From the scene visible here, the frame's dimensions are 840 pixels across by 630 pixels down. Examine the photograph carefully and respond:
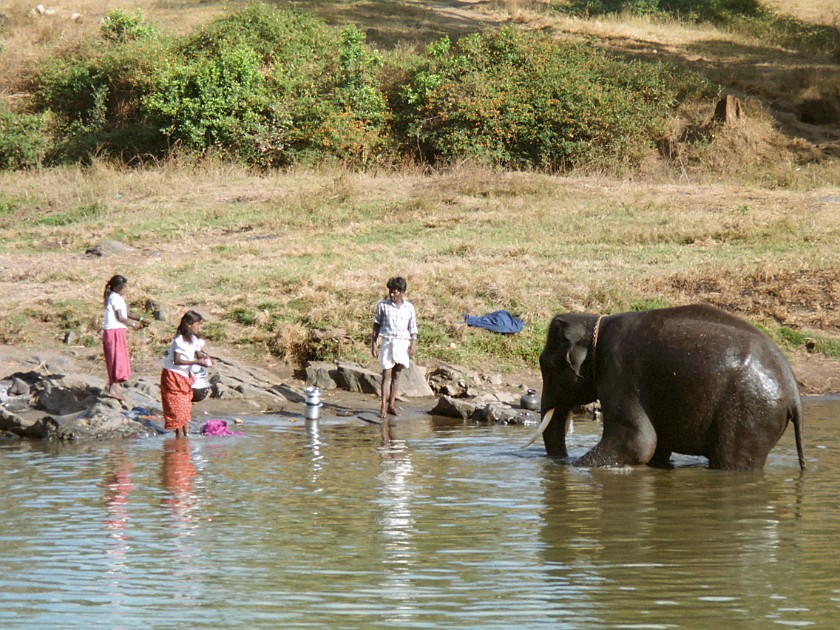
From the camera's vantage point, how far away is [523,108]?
27.0m

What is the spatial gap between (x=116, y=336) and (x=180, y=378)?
1518 millimetres

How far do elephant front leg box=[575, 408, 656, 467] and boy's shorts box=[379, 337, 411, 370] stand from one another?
4053 mm

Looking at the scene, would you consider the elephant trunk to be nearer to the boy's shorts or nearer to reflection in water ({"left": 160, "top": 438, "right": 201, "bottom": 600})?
reflection in water ({"left": 160, "top": 438, "right": 201, "bottom": 600})

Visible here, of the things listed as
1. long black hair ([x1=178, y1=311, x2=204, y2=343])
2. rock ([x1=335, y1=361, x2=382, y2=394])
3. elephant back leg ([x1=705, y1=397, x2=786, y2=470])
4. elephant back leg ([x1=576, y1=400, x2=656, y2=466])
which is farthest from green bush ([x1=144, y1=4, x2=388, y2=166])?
elephant back leg ([x1=705, y1=397, x2=786, y2=470])

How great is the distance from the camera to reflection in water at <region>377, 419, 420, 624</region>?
5.94m

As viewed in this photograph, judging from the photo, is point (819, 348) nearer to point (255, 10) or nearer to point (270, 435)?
point (270, 435)

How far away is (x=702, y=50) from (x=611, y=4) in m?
8.15

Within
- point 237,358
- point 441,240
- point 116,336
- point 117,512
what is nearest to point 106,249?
point 441,240

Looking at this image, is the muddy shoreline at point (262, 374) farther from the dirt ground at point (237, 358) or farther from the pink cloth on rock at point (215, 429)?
the pink cloth on rock at point (215, 429)

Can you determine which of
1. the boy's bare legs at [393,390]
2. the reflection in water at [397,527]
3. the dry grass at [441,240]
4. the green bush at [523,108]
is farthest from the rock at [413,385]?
the green bush at [523,108]

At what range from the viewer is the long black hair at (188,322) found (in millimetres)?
11828

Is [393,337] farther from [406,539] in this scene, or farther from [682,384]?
[406,539]

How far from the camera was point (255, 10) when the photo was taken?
101 feet

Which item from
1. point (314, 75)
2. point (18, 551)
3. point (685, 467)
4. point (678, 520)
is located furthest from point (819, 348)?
point (314, 75)
